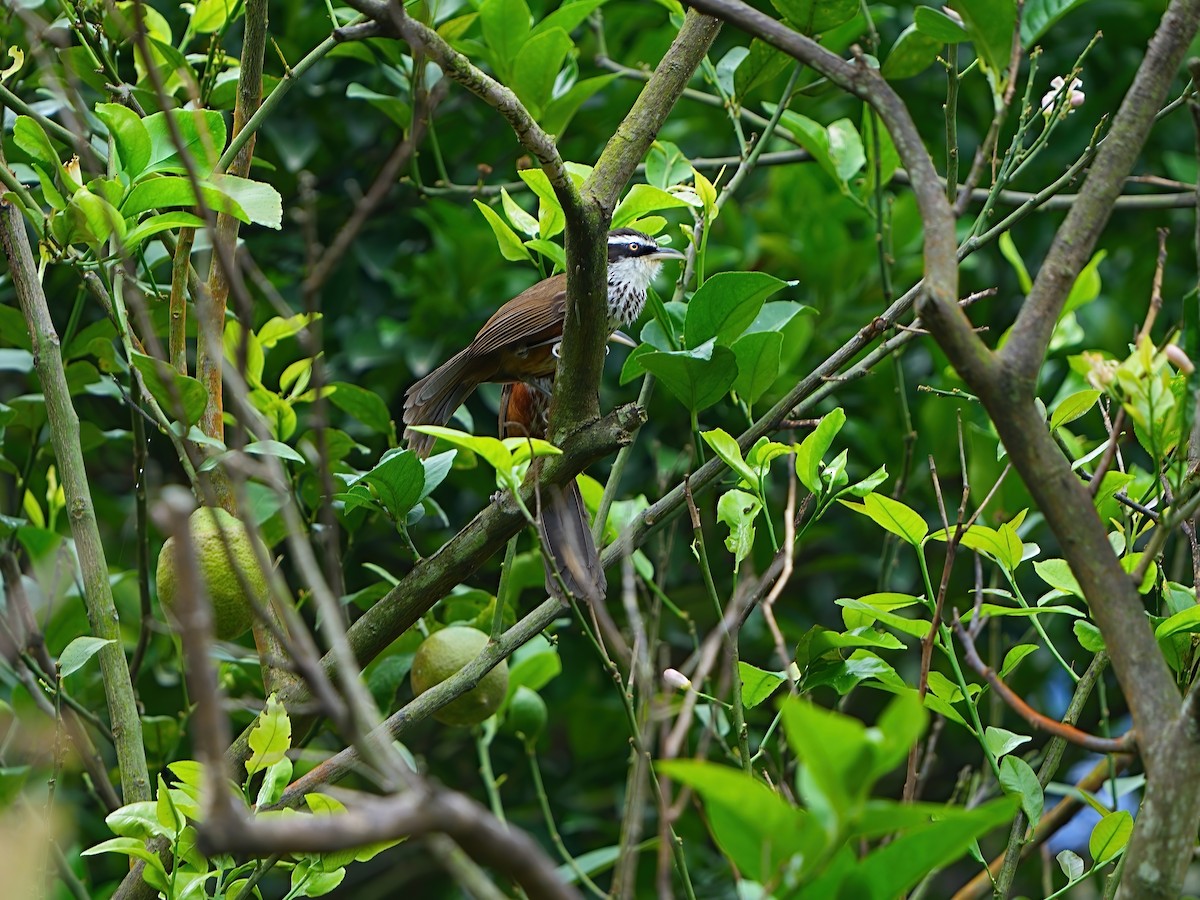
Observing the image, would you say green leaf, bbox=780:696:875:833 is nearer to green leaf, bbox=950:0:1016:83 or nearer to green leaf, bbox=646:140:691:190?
green leaf, bbox=950:0:1016:83

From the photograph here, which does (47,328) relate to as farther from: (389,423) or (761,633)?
(761,633)

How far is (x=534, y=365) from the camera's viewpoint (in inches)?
126

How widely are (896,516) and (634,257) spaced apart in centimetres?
177

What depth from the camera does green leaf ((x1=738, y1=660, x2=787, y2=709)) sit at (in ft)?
6.24

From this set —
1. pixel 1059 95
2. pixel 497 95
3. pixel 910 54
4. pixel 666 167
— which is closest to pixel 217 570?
pixel 497 95

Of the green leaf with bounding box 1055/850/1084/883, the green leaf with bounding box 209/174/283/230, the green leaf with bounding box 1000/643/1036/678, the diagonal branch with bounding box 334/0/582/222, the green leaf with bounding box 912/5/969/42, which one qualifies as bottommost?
the green leaf with bounding box 1055/850/1084/883

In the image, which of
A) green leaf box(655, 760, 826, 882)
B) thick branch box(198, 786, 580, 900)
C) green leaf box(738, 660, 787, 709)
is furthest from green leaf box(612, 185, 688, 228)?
thick branch box(198, 786, 580, 900)

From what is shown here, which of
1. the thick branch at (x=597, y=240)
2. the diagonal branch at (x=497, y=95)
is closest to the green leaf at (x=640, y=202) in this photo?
the thick branch at (x=597, y=240)

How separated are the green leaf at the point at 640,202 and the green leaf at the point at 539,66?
2.19ft

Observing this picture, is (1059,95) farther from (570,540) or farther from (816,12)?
(570,540)

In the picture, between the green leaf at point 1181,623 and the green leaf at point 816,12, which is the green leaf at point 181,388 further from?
the green leaf at point 1181,623

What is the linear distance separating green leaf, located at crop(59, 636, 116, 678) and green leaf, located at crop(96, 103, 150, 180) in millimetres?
700

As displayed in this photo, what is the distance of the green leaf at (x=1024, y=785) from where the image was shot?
1.83m

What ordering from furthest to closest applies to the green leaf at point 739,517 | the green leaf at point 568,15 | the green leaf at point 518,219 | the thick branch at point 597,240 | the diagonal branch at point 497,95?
1. the green leaf at point 568,15
2. the green leaf at point 518,219
3. the green leaf at point 739,517
4. the thick branch at point 597,240
5. the diagonal branch at point 497,95
